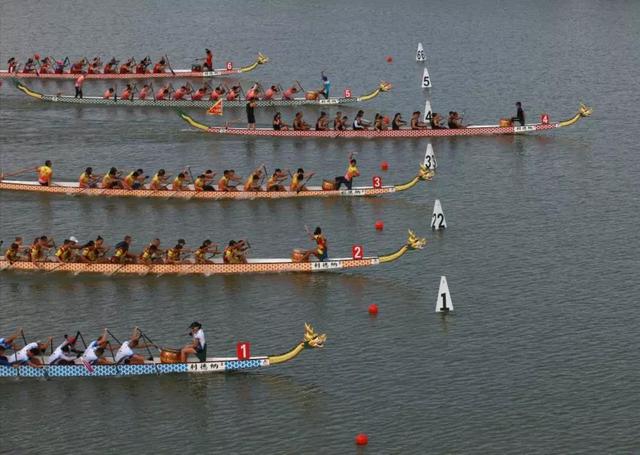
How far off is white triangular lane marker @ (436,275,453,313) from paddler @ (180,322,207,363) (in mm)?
9353

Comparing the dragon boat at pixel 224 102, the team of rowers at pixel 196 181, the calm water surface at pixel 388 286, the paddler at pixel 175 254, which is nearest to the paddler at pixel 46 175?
the team of rowers at pixel 196 181

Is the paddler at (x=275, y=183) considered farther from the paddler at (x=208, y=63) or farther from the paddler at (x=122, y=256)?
the paddler at (x=208, y=63)

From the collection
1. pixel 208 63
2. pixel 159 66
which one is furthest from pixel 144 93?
pixel 208 63

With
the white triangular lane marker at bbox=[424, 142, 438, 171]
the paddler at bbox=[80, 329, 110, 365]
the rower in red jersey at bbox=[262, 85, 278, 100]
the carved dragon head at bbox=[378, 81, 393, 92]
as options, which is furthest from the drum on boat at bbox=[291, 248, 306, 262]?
the carved dragon head at bbox=[378, 81, 393, 92]

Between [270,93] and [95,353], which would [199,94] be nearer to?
[270,93]

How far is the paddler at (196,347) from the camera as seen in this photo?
40344 mm

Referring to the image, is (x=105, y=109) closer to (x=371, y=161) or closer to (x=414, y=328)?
(x=371, y=161)

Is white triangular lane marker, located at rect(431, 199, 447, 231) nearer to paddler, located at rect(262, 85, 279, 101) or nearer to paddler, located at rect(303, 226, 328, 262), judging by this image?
paddler, located at rect(303, 226, 328, 262)

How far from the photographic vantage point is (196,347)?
133 ft

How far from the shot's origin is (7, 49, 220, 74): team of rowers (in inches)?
3344

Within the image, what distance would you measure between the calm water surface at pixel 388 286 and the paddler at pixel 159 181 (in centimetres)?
87

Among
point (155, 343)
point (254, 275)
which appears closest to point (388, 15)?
point (254, 275)

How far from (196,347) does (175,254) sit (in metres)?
9.43

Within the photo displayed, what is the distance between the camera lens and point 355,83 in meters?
82.6
